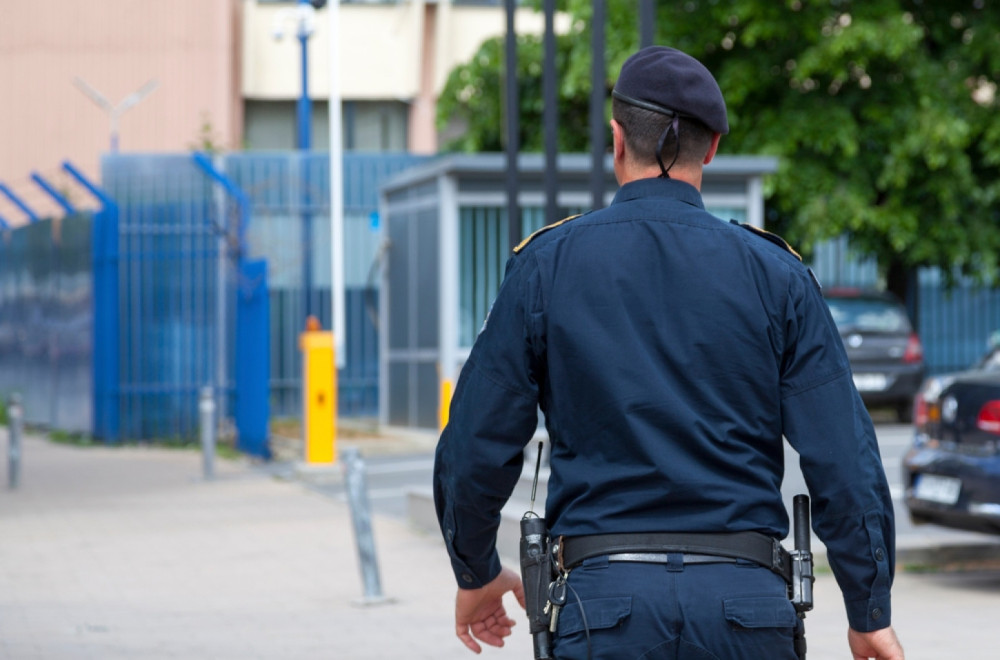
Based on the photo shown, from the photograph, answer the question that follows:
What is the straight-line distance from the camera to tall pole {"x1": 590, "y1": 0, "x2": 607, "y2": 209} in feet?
36.2

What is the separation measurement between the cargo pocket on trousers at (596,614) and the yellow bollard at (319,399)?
43.4 ft

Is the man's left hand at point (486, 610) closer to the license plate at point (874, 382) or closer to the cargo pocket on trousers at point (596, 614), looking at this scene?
the cargo pocket on trousers at point (596, 614)

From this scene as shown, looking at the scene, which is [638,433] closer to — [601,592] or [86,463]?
[601,592]

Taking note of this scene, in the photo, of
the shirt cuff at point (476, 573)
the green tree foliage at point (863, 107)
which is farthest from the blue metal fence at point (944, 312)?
the shirt cuff at point (476, 573)

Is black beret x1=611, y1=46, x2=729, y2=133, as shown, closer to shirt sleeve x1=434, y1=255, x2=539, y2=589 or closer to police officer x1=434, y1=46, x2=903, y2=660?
police officer x1=434, y1=46, x2=903, y2=660

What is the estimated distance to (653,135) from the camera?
10.0 feet

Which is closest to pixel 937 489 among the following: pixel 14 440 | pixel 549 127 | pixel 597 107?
pixel 597 107

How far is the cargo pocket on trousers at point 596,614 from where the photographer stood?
9.13 feet

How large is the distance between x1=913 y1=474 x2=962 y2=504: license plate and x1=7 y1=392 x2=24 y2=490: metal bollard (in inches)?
321

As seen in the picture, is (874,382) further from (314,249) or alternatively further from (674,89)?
(674,89)

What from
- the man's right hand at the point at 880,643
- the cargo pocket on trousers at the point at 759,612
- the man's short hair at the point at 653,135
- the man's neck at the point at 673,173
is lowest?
the man's right hand at the point at 880,643

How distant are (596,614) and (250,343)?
587 inches

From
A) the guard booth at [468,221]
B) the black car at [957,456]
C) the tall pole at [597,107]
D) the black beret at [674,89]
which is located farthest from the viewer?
the guard booth at [468,221]

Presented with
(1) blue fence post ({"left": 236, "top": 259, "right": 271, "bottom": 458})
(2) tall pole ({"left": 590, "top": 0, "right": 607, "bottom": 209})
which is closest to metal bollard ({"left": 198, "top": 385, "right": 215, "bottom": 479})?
(1) blue fence post ({"left": 236, "top": 259, "right": 271, "bottom": 458})
